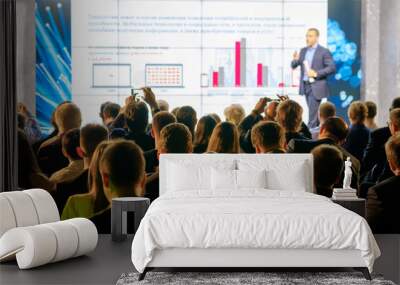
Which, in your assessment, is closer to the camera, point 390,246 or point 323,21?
point 390,246

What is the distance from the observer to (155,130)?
8.38 m

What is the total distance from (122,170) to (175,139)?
2.41ft

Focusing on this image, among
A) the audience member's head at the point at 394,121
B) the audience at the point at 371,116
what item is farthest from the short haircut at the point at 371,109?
the audience member's head at the point at 394,121

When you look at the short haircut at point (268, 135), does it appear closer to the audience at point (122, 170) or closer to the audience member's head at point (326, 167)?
the audience member's head at point (326, 167)

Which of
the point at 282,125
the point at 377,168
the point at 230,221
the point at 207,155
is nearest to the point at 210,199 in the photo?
the point at 230,221

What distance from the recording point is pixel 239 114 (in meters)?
8.42

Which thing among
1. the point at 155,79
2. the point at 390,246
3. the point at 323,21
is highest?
the point at 323,21

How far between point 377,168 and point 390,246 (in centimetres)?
117

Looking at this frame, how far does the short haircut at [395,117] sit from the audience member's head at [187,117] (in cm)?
235

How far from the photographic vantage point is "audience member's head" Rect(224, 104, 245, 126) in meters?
8.41

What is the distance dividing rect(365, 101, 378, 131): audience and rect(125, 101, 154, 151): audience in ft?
8.53

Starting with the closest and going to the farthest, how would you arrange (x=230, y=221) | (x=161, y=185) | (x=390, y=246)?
(x=230, y=221) < (x=390, y=246) < (x=161, y=185)

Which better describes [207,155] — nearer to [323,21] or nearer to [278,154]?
[278,154]

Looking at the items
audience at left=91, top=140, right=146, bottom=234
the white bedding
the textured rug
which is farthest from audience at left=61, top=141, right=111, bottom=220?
the white bedding
